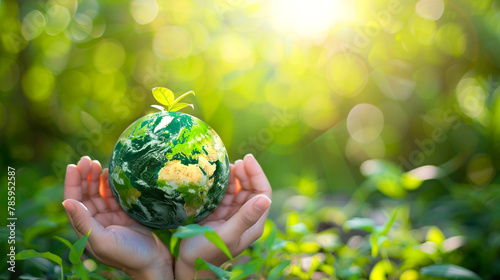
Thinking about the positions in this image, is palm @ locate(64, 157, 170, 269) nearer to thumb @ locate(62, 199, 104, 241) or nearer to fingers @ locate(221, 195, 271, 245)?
thumb @ locate(62, 199, 104, 241)

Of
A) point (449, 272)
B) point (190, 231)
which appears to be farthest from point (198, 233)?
point (449, 272)

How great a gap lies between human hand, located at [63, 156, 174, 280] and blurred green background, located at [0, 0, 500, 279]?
168 centimetres

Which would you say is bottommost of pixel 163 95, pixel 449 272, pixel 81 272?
pixel 449 272

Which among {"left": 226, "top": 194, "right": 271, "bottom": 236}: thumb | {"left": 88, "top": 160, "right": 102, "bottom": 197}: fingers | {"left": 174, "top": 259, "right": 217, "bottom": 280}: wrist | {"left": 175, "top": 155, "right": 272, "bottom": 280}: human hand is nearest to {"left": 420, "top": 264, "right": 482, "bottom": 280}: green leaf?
{"left": 175, "top": 155, "right": 272, "bottom": 280}: human hand

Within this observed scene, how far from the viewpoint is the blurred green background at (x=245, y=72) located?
3531 mm

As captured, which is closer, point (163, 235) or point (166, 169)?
point (166, 169)

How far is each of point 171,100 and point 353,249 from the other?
4.82 ft

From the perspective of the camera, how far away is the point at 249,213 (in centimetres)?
139

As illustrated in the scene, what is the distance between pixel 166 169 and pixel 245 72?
7.57ft

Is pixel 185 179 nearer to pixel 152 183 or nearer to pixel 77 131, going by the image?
pixel 152 183

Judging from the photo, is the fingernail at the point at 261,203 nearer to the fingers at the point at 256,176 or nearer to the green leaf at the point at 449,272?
the fingers at the point at 256,176

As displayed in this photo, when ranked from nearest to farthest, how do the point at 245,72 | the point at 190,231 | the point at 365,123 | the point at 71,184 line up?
the point at 190,231
the point at 71,184
the point at 245,72
the point at 365,123

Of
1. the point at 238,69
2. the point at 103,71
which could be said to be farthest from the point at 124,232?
the point at 103,71

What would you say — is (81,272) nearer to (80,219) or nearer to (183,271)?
(80,219)
